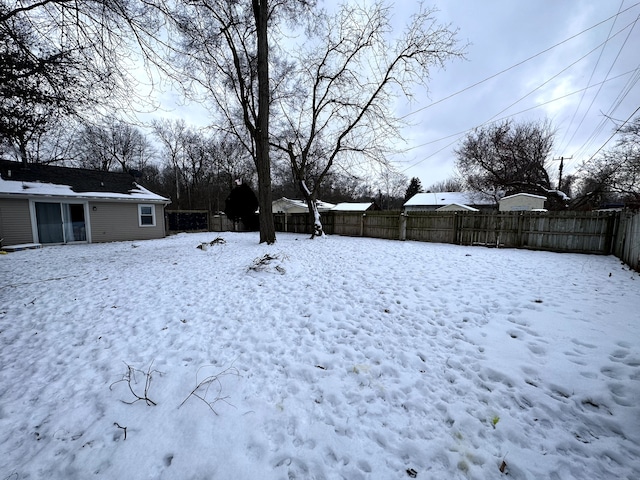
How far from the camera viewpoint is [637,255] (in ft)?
19.9

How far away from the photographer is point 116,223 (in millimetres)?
13461

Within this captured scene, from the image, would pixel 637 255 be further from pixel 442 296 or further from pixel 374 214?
pixel 374 214

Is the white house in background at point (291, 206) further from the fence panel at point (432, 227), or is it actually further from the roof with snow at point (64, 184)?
the fence panel at point (432, 227)

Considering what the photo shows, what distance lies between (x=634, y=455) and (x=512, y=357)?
3.56ft

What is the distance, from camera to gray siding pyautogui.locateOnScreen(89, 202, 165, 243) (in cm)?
1276

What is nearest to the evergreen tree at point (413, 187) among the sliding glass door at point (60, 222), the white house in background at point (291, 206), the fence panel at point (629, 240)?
the white house in background at point (291, 206)

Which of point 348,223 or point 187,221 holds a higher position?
point 348,223

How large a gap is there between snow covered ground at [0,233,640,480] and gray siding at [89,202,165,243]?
377 inches

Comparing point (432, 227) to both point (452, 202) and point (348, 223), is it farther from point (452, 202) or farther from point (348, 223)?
point (452, 202)

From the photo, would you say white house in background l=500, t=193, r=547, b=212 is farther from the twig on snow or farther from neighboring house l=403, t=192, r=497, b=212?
the twig on snow

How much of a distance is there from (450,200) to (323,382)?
1268 inches

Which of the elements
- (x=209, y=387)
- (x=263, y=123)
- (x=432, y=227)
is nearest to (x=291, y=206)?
(x=263, y=123)

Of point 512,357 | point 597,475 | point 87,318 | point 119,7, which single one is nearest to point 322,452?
point 597,475

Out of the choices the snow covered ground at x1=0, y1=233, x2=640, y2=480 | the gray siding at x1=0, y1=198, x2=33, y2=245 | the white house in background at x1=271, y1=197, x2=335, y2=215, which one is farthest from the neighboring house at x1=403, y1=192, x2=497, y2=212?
the gray siding at x1=0, y1=198, x2=33, y2=245
